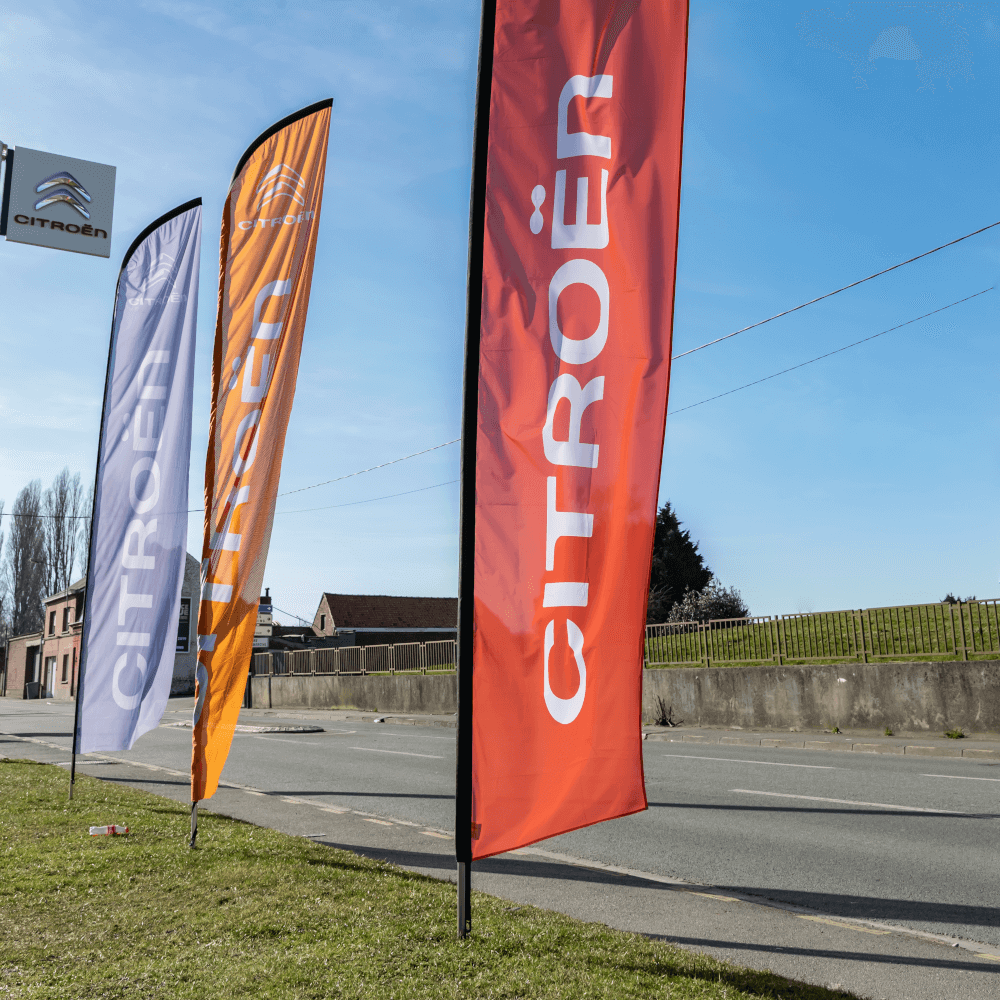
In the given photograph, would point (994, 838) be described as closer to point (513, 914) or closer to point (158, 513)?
point (513, 914)

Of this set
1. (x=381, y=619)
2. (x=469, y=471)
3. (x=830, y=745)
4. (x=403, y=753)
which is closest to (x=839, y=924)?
(x=469, y=471)

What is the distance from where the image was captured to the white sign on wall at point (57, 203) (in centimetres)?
1150

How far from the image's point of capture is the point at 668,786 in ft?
34.2

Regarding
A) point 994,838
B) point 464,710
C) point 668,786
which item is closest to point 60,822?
point 464,710

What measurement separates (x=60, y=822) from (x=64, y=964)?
4.11 metres

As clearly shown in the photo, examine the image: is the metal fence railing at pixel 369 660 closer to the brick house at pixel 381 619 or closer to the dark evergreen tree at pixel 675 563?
the dark evergreen tree at pixel 675 563

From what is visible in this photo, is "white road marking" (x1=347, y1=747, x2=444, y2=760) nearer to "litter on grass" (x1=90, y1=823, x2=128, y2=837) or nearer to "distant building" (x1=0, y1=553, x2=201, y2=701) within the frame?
"litter on grass" (x1=90, y1=823, x2=128, y2=837)

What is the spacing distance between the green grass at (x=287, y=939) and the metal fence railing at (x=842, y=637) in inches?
518

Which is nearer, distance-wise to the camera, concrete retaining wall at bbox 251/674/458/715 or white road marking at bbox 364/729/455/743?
white road marking at bbox 364/729/455/743

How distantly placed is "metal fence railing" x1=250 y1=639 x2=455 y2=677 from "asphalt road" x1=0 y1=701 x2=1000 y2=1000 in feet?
54.0

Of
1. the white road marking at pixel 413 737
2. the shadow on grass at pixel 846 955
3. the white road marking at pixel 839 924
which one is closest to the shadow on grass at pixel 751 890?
the white road marking at pixel 839 924

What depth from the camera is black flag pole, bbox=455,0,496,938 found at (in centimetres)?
389

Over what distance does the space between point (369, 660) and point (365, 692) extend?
76.5 inches

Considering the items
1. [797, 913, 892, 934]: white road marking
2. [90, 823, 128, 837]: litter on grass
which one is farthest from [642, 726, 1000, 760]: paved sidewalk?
[90, 823, 128, 837]: litter on grass
